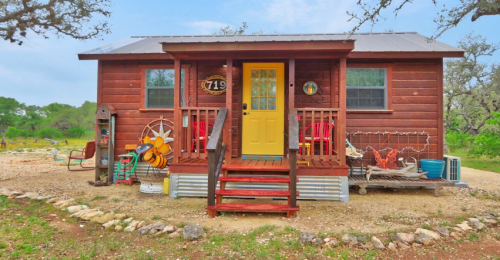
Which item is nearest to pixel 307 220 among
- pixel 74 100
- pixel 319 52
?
pixel 319 52

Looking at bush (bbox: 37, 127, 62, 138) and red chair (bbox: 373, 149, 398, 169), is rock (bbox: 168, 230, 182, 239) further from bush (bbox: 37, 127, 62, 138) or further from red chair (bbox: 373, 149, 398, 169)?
bush (bbox: 37, 127, 62, 138)

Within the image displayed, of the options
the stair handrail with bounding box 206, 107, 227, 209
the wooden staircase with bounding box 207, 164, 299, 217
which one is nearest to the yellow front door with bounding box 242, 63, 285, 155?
the wooden staircase with bounding box 207, 164, 299, 217

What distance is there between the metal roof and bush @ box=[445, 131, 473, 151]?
883cm

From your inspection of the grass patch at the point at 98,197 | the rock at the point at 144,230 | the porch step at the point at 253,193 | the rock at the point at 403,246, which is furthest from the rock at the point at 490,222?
the grass patch at the point at 98,197

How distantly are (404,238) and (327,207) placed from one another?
4.12 ft

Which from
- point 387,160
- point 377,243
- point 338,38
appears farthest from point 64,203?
point 338,38

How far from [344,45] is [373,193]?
8.98 ft

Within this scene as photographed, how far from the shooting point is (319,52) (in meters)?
4.38

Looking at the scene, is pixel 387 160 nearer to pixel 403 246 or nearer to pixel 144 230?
pixel 403 246

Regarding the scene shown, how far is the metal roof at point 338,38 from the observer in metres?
5.47

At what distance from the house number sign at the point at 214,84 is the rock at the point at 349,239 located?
3.86 m

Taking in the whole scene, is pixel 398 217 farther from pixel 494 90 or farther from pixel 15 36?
pixel 494 90

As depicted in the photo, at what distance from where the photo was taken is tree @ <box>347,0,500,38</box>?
426 cm

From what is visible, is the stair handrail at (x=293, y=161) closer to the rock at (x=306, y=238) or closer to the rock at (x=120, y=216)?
the rock at (x=306, y=238)
